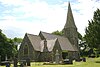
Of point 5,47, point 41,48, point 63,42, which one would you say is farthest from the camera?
point 63,42

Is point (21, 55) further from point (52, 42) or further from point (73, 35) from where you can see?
point (73, 35)

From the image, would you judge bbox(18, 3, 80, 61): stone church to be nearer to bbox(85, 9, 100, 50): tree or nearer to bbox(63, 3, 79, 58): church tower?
bbox(63, 3, 79, 58): church tower

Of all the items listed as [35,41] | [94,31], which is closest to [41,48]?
[35,41]

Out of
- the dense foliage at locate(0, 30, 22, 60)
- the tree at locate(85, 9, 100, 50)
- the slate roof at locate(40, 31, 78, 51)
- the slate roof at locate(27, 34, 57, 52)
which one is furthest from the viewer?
the slate roof at locate(40, 31, 78, 51)

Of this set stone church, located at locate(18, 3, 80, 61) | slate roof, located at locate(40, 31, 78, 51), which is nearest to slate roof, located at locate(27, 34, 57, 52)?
stone church, located at locate(18, 3, 80, 61)

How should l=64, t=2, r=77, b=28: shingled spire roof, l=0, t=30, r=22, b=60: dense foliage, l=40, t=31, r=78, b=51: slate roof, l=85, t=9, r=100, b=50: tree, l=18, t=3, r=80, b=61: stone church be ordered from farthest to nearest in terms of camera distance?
l=64, t=2, r=77, b=28: shingled spire roof
l=40, t=31, r=78, b=51: slate roof
l=18, t=3, r=80, b=61: stone church
l=0, t=30, r=22, b=60: dense foliage
l=85, t=9, r=100, b=50: tree

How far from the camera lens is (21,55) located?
7225 centimetres

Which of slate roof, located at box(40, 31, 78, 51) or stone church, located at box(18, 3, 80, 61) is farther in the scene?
slate roof, located at box(40, 31, 78, 51)

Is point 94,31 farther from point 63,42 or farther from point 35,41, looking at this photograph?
point 63,42

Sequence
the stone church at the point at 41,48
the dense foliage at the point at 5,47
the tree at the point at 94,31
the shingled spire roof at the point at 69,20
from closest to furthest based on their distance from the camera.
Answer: the tree at the point at 94,31 → the dense foliage at the point at 5,47 → the stone church at the point at 41,48 → the shingled spire roof at the point at 69,20

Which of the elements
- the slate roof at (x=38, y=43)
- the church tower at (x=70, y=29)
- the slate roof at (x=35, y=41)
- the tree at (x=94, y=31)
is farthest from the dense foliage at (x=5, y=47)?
the church tower at (x=70, y=29)

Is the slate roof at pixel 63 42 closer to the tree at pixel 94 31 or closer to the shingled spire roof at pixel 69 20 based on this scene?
the shingled spire roof at pixel 69 20

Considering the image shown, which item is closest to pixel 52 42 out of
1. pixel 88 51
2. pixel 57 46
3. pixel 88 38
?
pixel 57 46

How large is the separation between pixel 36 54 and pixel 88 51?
40.4 meters
